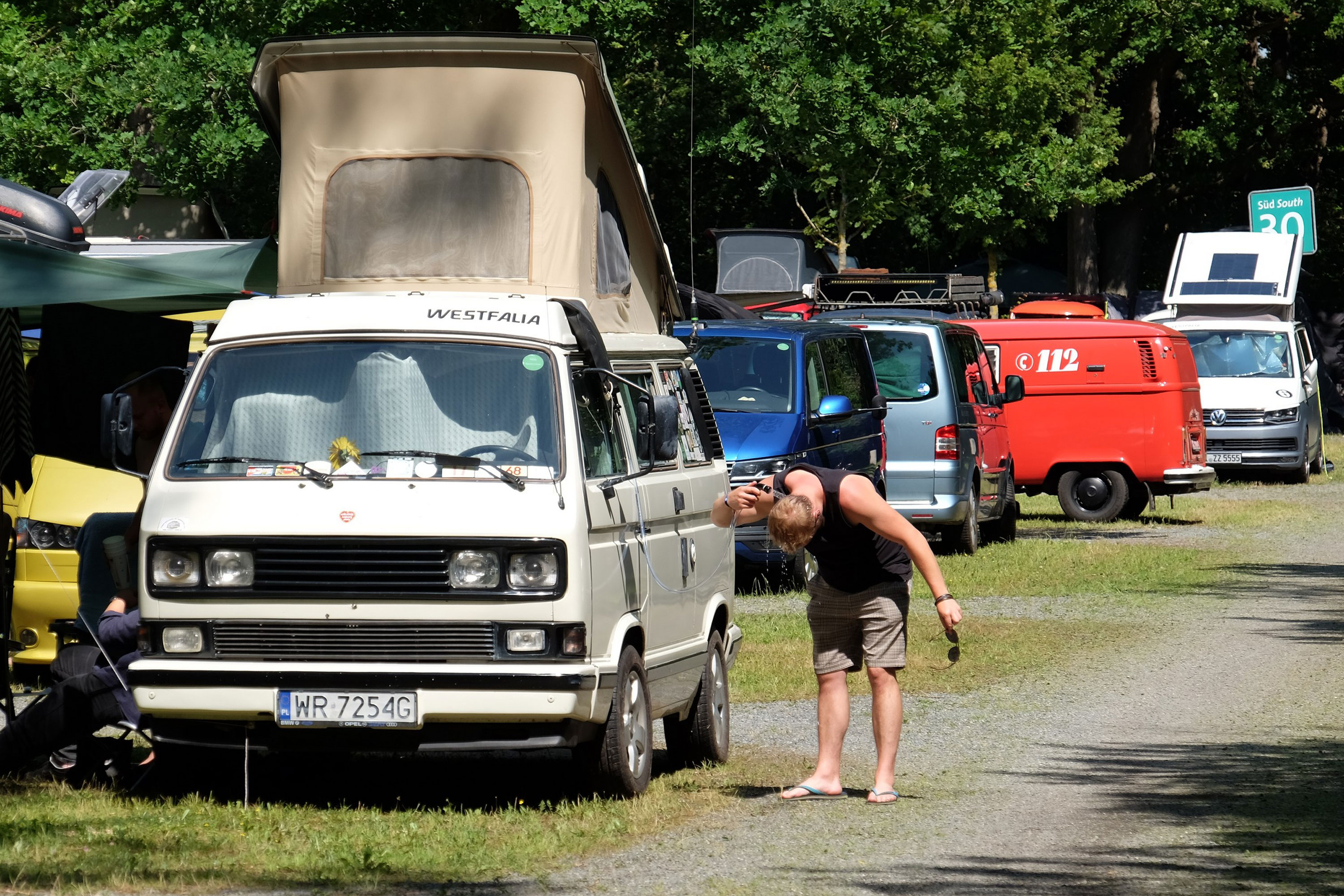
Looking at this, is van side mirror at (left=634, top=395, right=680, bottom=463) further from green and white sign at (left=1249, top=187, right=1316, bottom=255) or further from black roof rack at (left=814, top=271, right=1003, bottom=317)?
green and white sign at (left=1249, top=187, right=1316, bottom=255)

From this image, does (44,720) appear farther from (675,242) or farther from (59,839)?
(675,242)

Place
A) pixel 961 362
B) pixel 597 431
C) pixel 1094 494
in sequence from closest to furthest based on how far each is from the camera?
1. pixel 597 431
2. pixel 961 362
3. pixel 1094 494

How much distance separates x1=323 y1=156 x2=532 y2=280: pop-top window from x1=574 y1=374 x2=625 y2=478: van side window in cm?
226

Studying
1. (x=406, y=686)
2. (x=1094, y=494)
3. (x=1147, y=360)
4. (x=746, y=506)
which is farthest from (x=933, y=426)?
(x=406, y=686)

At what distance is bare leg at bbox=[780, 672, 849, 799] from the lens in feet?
27.5

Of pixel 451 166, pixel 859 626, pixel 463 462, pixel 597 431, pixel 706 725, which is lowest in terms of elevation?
pixel 706 725

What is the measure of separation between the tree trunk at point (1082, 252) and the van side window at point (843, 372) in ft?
85.8

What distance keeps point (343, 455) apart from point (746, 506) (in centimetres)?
167

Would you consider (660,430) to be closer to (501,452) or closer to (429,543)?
(501,452)

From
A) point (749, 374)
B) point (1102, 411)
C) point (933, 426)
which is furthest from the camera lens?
point (1102, 411)

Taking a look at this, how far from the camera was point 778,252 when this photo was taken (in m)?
32.5

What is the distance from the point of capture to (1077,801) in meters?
8.42

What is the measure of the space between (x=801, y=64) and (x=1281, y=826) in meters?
21.7

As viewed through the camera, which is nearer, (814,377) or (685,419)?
(685,419)
